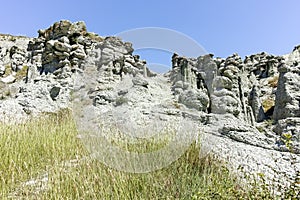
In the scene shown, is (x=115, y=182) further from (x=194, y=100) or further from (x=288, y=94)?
(x=288, y=94)

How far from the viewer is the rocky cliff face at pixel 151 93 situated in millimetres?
7148

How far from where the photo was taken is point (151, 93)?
11.9 m

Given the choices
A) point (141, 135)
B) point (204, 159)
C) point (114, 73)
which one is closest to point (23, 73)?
point (114, 73)

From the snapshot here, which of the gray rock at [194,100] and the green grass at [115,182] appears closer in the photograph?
the green grass at [115,182]

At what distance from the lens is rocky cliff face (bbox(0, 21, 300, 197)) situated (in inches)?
281

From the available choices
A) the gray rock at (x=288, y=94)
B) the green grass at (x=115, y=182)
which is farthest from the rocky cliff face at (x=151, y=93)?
the green grass at (x=115, y=182)

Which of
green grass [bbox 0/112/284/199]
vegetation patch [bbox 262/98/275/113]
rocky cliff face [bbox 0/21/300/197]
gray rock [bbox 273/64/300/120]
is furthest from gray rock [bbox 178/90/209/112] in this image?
vegetation patch [bbox 262/98/275/113]

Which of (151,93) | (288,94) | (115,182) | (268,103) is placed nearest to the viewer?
(115,182)

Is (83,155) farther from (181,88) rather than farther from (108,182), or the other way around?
(181,88)

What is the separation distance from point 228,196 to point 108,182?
1350 mm

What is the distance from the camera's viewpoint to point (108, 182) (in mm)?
3225

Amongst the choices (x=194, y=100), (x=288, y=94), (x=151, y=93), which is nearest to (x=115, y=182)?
(x=194, y=100)

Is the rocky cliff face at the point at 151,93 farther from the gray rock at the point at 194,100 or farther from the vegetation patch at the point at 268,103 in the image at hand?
the vegetation patch at the point at 268,103

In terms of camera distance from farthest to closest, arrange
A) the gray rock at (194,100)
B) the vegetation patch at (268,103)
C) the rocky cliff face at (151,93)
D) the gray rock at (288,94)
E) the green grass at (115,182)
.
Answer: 1. the vegetation patch at (268,103)
2. the gray rock at (288,94)
3. the gray rock at (194,100)
4. the rocky cliff face at (151,93)
5. the green grass at (115,182)
